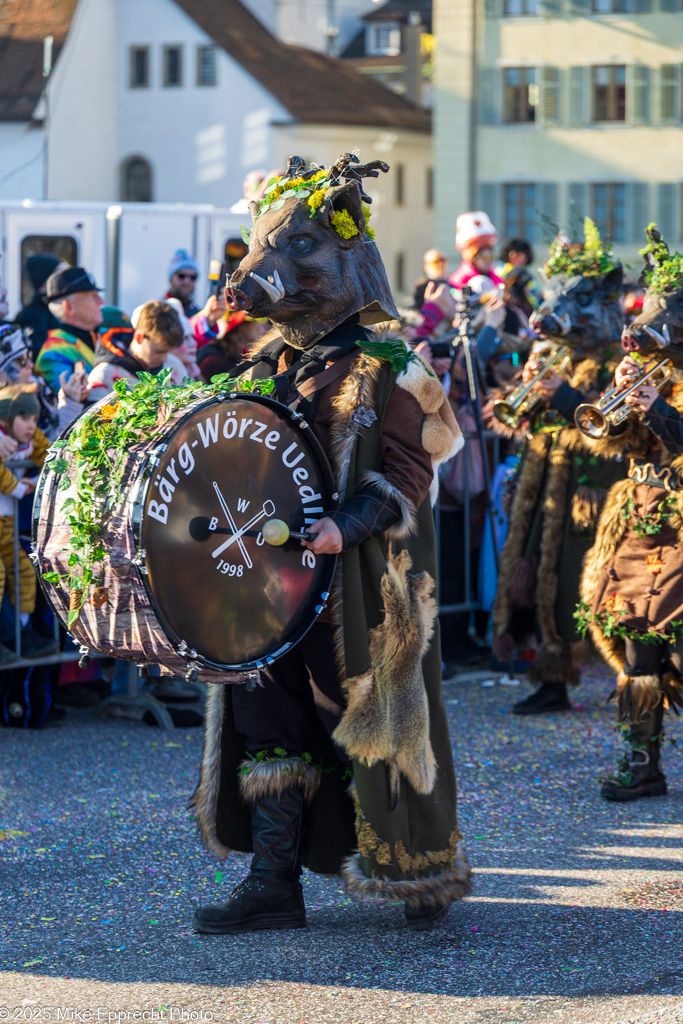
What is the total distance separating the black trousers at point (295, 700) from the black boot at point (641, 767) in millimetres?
1882

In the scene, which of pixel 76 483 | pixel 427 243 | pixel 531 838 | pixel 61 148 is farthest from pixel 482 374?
pixel 427 243

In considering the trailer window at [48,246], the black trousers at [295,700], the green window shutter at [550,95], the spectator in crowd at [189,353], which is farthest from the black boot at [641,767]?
the green window shutter at [550,95]

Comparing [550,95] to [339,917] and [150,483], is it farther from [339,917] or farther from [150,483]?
[150,483]

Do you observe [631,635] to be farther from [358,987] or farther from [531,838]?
[358,987]

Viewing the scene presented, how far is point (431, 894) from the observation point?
14.3 ft

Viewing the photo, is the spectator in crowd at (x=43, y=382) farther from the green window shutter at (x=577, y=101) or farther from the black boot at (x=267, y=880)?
the green window shutter at (x=577, y=101)

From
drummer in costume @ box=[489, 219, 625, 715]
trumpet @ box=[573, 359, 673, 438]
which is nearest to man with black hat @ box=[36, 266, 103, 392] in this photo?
drummer in costume @ box=[489, 219, 625, 715]

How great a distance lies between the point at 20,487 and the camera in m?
6.84

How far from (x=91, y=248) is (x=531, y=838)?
1112 cm

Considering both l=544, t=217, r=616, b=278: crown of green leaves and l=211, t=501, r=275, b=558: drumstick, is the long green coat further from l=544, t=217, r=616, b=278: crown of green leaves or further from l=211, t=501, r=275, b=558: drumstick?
l=544, t=217, r=616, b=278: crown of green leaves

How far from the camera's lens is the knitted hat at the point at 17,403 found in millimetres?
6836

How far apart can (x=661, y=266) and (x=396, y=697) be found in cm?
239

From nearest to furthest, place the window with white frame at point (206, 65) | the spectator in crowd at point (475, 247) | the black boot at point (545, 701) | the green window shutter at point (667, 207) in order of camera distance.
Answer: the black boot at point (545, 701) < the spectator in crowd at point (475, 247) < the green window shutter at point (667, 207) < the window with white frame at point (206, 65)

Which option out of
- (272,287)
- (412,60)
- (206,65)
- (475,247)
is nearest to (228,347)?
(272,287)
